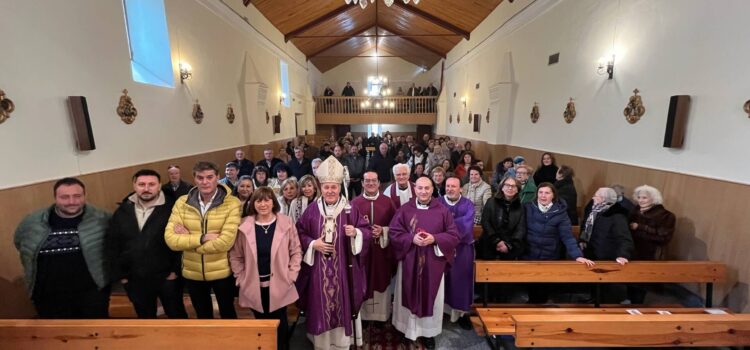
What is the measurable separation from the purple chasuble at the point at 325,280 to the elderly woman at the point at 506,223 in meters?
1.43

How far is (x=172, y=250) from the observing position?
2.67m

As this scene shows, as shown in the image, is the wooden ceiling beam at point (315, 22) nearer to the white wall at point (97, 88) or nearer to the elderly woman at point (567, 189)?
the white wall at point (97, 88)

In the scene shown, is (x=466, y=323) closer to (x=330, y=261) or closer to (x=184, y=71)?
(x=330, y=261)

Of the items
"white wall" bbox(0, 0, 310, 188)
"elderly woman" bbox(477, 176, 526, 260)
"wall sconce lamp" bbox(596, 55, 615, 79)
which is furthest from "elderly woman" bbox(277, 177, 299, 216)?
"wall sconce lamp" bbox(596, 55, 615, 79)

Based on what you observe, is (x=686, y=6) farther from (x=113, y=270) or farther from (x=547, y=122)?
(x=113, y=270)

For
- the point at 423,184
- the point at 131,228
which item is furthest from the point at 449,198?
the point at 131,228

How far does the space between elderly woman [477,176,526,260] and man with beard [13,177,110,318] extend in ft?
11.1

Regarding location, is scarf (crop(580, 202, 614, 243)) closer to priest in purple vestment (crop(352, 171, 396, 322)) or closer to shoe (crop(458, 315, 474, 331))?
shoe (crop(458, 315, 474, 331))

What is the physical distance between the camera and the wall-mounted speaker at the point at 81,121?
3.85 meters

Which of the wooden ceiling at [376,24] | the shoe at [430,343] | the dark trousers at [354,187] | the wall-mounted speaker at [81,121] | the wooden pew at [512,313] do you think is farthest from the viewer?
the wooden ceiling at [376,24]

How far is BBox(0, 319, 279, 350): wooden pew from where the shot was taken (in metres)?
2.03

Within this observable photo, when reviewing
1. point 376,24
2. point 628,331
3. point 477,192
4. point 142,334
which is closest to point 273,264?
point 142,334

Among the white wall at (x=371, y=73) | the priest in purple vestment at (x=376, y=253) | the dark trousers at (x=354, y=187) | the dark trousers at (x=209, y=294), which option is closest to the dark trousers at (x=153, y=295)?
the dark trousers at (x=209, y=294)

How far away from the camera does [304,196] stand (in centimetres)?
375
